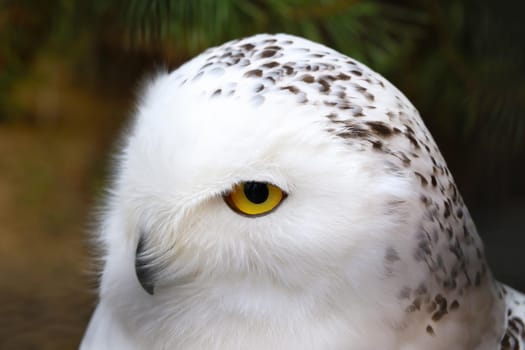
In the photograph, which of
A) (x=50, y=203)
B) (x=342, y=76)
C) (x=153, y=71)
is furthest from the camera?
(x=50, y=203)

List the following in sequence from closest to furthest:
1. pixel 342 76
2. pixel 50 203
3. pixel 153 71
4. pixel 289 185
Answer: pixel 289 185 < pixel 342 76 < pixel 153 71 < pixel 50 203

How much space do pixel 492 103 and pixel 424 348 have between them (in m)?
0.31

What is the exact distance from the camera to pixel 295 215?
0.85m

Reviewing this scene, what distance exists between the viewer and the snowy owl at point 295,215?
0.85 meters

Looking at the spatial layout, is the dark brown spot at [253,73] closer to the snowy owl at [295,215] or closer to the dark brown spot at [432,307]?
the snowy owl at [295,215]

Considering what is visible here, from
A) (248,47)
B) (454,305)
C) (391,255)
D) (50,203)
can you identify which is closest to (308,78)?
(248,47)

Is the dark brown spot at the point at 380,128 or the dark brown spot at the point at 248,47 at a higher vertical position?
the dark brown spot at the point at 248,47

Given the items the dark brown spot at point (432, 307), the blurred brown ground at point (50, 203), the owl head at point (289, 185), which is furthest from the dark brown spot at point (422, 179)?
the blurred brown ground at point (50, 203)

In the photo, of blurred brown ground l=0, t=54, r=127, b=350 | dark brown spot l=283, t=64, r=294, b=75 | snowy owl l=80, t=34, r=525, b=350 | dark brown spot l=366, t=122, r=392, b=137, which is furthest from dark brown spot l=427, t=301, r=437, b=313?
blurred brown ground l=0, t=54, r=127, b=350

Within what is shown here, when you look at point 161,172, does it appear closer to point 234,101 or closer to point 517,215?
point 234,101

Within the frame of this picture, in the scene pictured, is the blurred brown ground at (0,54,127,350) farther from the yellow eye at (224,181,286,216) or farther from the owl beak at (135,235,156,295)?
the yellow eye at (224,181,286,216)

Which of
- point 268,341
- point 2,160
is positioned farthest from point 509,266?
point 2,160

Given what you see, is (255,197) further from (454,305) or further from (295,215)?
(454,305)

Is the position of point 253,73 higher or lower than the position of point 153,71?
higher
